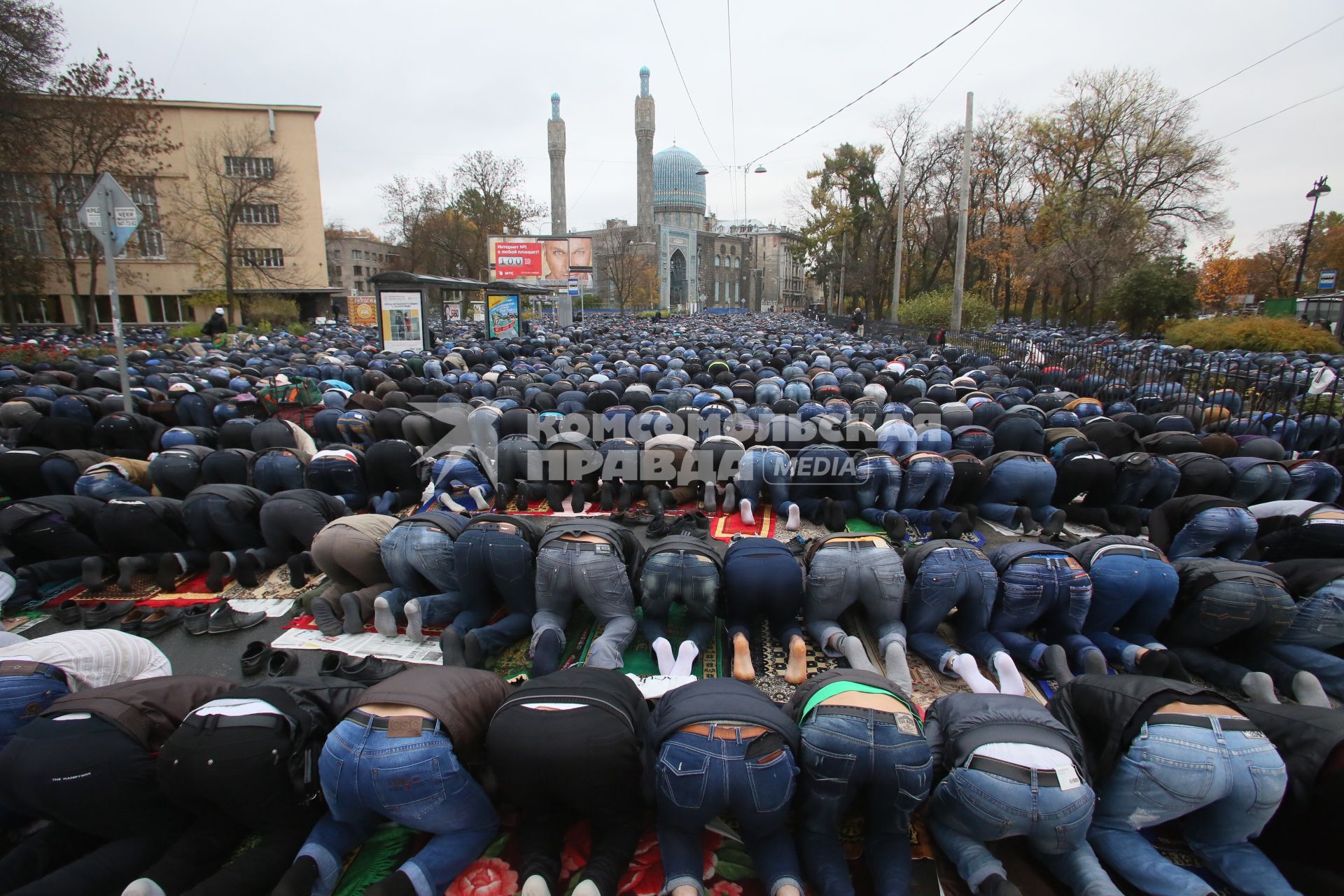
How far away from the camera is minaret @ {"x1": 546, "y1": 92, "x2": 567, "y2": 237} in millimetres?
69750

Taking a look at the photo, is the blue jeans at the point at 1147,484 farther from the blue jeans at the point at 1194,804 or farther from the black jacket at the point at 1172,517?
the blue jeans at the point at 1194,804

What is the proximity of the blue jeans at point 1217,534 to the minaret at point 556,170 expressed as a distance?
233 ft

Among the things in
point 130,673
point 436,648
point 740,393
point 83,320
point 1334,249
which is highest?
point 1334,249

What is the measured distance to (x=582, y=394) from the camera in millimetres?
11016

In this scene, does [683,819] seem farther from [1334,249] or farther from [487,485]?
[1334,249]

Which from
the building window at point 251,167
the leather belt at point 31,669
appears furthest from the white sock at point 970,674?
the building window at point 251,167

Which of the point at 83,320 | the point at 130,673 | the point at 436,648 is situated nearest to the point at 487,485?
the point at 436,648

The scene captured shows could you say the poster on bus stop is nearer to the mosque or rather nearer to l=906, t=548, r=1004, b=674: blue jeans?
l=906, t=548, r=1004, b=674: blue jeans

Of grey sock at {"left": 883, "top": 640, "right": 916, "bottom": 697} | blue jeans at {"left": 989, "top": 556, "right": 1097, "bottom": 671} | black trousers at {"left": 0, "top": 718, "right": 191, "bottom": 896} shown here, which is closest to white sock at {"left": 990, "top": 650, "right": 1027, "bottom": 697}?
blue jeans at {"left": 989, "top": 556, "right": 1097, "bottom": 671}

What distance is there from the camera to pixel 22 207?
31703mm

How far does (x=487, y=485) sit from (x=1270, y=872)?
23.1 ft

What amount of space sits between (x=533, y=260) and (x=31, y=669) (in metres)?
40.0

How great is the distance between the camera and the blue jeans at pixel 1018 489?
6434 millimetres

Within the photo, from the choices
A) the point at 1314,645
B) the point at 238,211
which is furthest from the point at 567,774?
the point at 238,211
